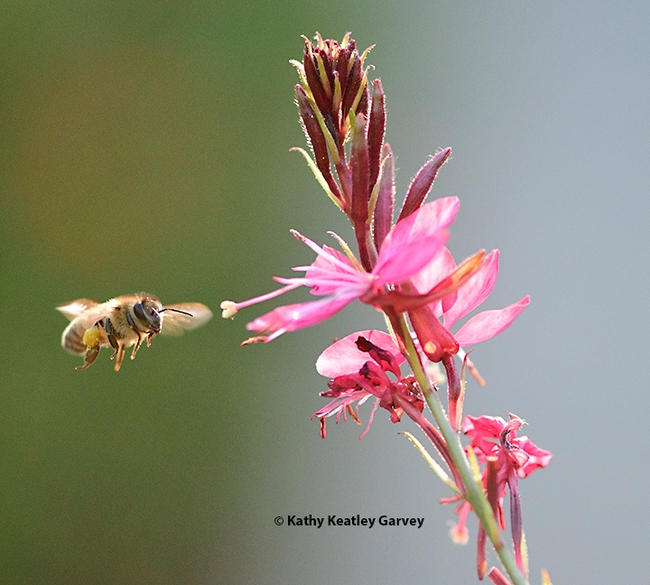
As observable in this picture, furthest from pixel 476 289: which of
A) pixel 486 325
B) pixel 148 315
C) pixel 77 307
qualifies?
pixel 77 307

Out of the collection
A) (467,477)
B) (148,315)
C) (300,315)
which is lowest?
(467,477)

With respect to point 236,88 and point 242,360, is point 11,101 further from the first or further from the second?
point 242,360

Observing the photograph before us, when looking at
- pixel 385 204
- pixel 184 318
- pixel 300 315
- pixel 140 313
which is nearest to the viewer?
pixel 300 315

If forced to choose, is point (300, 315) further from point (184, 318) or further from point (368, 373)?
point (184, 318)

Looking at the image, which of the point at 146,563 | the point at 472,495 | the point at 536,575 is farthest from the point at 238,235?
the point at 472,495

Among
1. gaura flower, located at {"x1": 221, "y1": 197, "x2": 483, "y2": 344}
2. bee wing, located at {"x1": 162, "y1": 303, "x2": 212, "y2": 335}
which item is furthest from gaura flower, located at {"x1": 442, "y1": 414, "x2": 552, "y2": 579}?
bee wing, located at {"x1": 162, "y1": 303, "x2": 212, "y2": 335}

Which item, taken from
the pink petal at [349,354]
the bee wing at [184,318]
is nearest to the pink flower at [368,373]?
the pink petal at [349,354]
